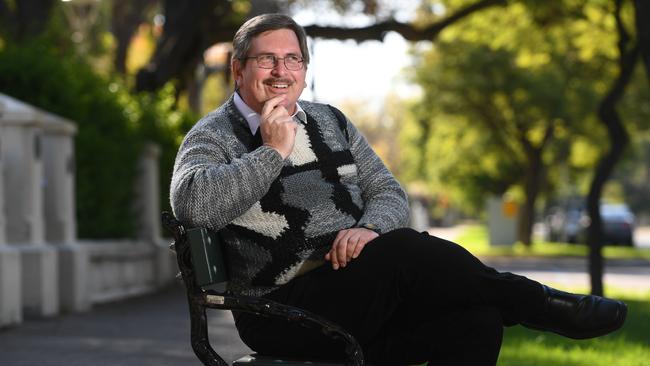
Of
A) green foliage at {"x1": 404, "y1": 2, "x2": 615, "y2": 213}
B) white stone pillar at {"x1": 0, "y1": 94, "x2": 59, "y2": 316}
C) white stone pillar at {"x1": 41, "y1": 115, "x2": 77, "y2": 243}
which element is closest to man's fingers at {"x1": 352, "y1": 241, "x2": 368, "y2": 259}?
white stone pillar at {"x1": 0, "y1": 94, "x2": 59, "y2": 316}

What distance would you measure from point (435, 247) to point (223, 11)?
19378mm

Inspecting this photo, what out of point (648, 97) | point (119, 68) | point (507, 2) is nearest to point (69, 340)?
point (507, 2)

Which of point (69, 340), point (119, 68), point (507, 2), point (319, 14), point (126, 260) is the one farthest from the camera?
point (119, 68)

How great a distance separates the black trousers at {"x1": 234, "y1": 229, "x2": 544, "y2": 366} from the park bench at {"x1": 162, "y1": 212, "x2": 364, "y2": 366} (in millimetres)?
107

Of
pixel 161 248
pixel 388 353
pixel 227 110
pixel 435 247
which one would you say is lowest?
pixel 161 248

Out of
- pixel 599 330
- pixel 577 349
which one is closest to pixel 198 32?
pixel 577 349

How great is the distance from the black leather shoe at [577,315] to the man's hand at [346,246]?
522 mm

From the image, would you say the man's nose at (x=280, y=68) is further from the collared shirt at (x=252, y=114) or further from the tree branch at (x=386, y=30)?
the tree branch at (x=386, y=30)

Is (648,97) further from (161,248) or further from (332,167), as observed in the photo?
(332,167)

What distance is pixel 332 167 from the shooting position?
4297mm

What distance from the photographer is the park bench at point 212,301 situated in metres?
3.86

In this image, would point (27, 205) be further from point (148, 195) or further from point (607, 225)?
point (607, 225)

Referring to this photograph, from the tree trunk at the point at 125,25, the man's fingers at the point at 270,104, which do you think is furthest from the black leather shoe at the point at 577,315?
the tree trunk at the point at 125,25

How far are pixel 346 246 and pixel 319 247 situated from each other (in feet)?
0.66
